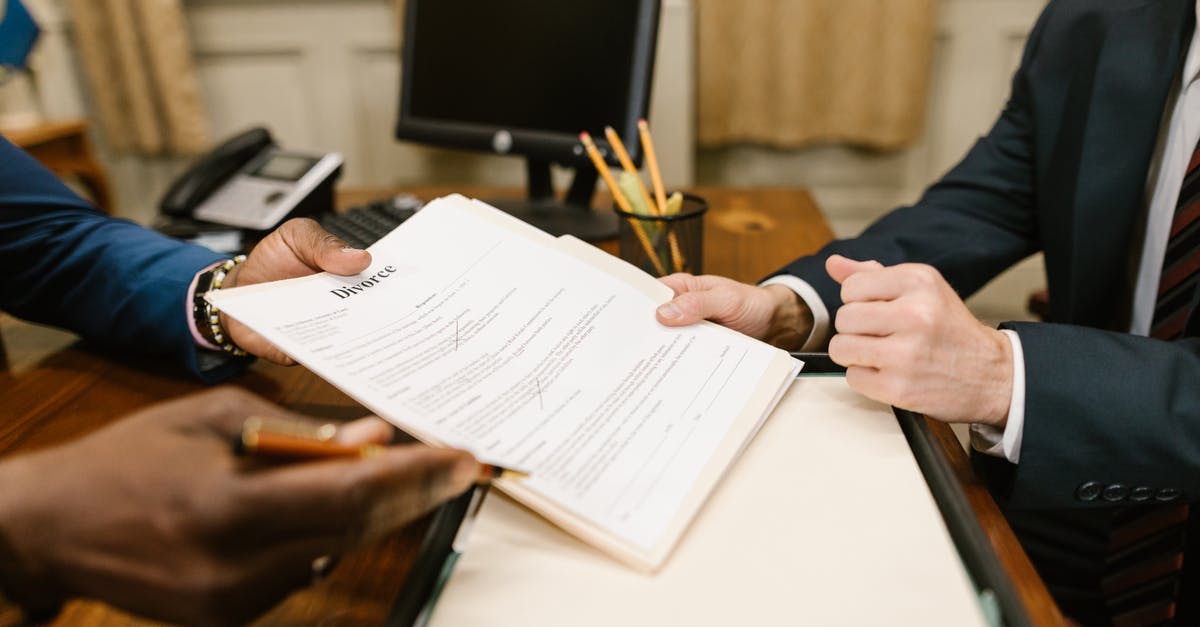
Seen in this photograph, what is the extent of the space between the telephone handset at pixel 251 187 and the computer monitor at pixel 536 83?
0.20 metres

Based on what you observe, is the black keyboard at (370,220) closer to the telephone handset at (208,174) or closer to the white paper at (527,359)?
the telephone handset at (208,174)

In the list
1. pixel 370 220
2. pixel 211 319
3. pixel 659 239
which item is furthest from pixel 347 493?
pixel 370 220

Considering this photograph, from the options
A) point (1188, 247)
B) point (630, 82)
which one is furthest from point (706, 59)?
point (1188, 247)

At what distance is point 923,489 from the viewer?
0.46 metres

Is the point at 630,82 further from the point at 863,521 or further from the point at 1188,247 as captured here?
the point at 863,521

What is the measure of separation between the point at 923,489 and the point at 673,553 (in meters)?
0.16

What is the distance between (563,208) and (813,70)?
1.09m

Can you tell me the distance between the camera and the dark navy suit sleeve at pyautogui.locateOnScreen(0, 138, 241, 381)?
0.74 meters

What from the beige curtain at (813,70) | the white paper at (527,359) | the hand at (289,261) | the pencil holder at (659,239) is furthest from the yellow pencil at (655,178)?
the beige curtain at (813,70)

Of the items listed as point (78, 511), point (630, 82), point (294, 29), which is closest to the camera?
point (78, 511)

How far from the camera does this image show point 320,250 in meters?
0.60

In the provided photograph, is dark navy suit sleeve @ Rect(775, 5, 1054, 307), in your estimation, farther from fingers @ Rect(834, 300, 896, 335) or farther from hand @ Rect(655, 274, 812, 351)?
fingers @ Rect(834, 300, 896, 335)

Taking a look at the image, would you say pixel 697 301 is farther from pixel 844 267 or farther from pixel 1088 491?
pixel 1088 491

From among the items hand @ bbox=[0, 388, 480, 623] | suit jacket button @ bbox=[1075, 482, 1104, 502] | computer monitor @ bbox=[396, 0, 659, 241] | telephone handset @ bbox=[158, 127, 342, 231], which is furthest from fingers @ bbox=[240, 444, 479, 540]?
telephone handset @ bbox=[158, 127, 342, 231]
